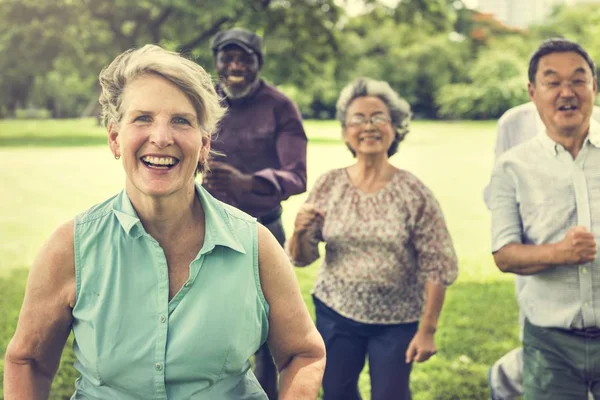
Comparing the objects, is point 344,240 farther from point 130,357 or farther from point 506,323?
point 506,323

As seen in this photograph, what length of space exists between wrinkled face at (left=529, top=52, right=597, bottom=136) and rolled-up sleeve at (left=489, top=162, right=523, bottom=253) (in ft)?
0.89

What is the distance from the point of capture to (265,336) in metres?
2.32

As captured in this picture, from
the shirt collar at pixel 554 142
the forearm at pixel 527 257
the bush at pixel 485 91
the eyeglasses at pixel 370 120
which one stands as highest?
the bush at pixel 485 91

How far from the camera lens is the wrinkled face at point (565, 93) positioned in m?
3.28

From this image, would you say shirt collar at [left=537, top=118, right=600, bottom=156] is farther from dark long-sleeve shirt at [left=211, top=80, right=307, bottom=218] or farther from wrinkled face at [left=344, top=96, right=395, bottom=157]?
dark long-sleeve shirt at [left=211, top=80, right=307, bottom=218]

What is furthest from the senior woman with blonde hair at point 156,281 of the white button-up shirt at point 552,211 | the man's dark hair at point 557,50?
the man's dark hair at point 557,50

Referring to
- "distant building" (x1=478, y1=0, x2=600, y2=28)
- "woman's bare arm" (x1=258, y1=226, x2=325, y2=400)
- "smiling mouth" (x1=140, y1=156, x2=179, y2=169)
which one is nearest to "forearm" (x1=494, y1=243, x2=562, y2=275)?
"woman's bare arm" (x1=258, y1=226, x2=325, y2=400)

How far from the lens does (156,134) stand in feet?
7.06

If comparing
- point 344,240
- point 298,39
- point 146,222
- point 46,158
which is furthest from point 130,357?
point 46,158

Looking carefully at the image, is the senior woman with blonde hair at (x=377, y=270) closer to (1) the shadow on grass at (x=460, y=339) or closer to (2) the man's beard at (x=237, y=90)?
(2) the man's beard at (x=237, y=90)

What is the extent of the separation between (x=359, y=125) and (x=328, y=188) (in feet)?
1.16

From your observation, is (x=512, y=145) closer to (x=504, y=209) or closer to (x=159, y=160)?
(x=504, y=209)

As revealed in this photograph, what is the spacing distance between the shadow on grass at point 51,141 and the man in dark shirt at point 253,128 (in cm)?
2818

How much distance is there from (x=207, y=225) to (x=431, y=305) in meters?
1.74
